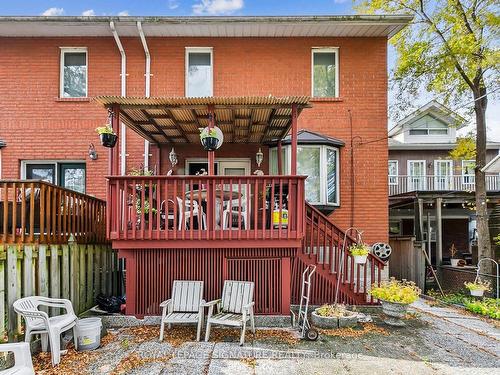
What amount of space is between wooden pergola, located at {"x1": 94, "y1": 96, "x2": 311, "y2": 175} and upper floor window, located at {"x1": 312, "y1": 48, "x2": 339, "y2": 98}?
2.06 metres

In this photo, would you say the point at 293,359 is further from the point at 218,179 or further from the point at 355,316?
the point at 218,179


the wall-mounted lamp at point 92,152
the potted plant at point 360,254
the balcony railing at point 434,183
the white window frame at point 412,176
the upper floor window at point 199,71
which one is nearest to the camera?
the potted plant at point 360,254

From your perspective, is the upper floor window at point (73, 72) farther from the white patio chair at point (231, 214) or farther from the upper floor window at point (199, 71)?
the white patio chair at point (231, 214)

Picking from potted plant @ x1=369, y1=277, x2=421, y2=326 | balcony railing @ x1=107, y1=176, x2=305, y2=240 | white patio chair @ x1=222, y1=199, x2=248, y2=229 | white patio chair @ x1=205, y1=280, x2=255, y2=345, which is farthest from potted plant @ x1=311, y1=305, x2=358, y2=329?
white patio chair @ x1=222, y1=199, x2=248, y2=229

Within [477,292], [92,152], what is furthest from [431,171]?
[92,152]

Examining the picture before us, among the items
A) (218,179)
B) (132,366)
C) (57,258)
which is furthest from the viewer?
(218,179)

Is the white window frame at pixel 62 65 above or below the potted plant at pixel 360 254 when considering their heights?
above

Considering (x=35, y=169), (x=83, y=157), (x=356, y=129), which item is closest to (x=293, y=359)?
(x=356, y=129)

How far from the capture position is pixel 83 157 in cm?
937

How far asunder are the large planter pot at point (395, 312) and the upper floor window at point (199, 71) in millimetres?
6602

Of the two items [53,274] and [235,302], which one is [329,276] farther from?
[53,274]

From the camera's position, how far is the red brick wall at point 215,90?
9.38 metres

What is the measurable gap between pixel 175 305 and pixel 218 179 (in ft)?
7.36

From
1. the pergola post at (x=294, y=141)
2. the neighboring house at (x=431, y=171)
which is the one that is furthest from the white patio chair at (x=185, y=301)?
the neighboring house at (x=431, y=171)
